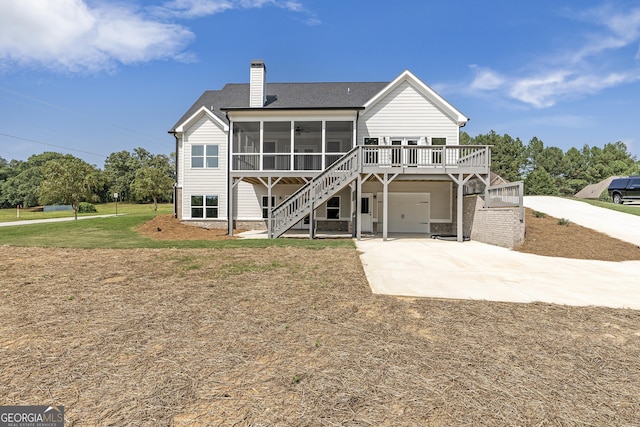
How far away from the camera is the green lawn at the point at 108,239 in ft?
40.9

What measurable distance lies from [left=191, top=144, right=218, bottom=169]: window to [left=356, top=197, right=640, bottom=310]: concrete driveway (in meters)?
12.8

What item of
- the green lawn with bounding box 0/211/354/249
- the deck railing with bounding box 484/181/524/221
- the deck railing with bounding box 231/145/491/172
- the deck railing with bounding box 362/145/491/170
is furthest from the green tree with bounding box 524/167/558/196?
the green lawn with bounding box 0/211/354/249

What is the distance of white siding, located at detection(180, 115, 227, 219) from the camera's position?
797 inches

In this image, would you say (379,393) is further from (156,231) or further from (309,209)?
(156,231)

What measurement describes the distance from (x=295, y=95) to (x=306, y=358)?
2057 centimetres

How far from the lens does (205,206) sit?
20359mm

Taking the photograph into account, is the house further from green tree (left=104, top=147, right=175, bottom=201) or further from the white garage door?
green tree (left=104, top=147, right=175, bottom=201)

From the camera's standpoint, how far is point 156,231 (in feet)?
57.8

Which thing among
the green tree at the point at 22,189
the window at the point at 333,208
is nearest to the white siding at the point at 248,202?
the window at the point at 333,208

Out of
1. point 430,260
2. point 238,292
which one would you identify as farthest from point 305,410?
point 430,260

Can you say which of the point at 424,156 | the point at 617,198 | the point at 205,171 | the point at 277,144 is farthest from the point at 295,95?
the point at 617,198

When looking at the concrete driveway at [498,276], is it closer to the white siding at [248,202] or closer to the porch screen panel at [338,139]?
the porch screen panel at [338,139]

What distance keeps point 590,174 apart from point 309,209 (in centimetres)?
6051

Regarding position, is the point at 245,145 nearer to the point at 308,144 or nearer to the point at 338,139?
the point at 308,144
